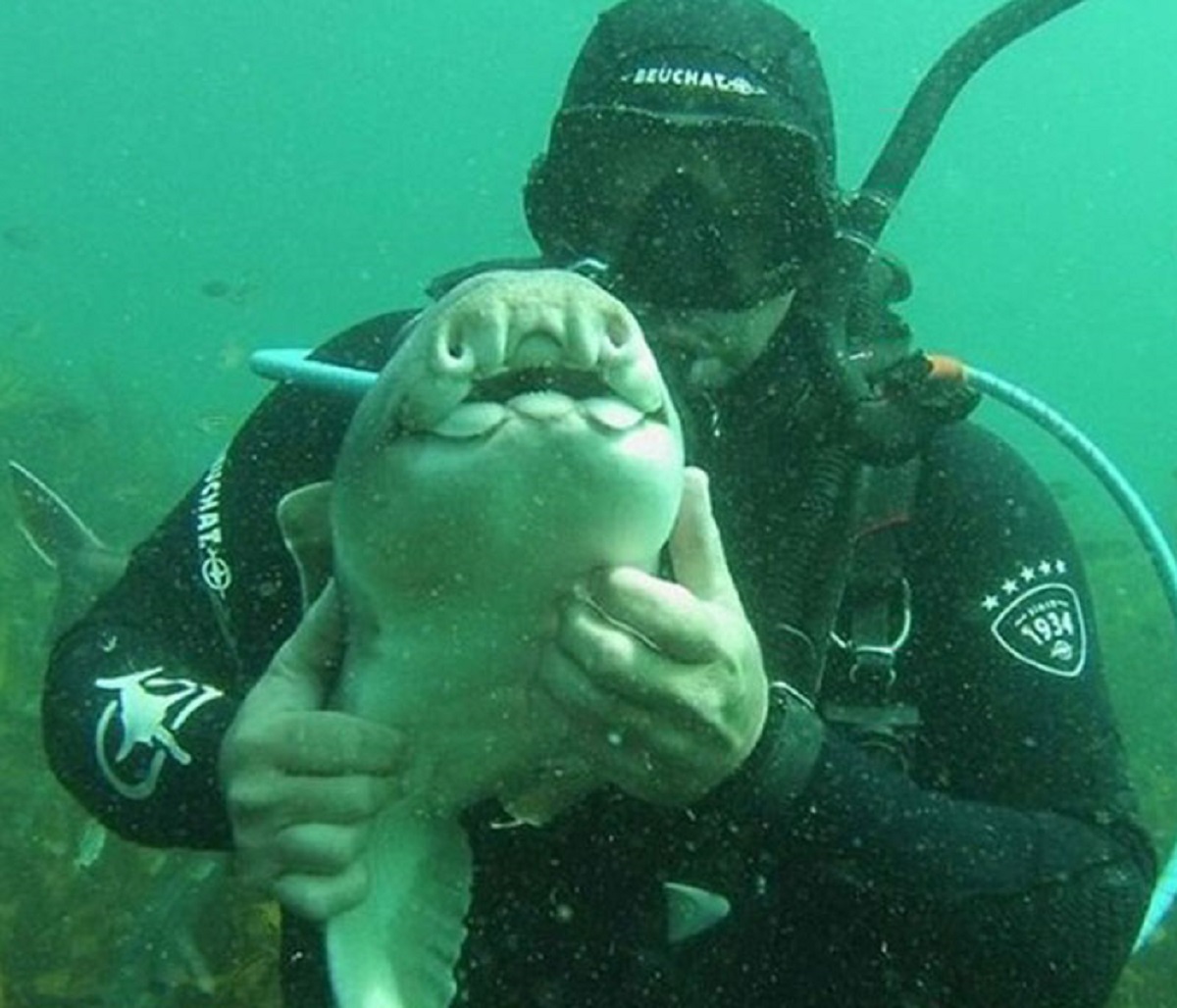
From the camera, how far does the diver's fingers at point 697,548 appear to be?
5.74ft

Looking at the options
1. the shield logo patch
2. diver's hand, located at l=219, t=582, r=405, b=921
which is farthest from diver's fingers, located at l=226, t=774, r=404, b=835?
the shield logo patch

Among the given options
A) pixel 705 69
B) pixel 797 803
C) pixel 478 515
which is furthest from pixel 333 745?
pixel 705 69

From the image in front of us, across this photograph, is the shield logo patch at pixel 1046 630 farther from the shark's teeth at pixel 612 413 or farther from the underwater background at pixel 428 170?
the underwater background at pixel 428 170

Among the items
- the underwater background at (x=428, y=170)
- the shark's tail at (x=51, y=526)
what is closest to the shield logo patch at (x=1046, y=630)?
the shark's tail at (x=51, y=526)

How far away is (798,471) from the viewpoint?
295cm

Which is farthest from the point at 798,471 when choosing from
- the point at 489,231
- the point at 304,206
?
the point at 304,206

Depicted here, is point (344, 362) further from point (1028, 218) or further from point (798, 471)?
point (1028, 218)

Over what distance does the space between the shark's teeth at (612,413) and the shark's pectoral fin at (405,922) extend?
84 cm

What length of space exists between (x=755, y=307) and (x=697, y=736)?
1495mm

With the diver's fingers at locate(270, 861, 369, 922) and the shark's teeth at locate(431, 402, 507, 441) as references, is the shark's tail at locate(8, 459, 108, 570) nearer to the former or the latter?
the diver's fingers at locate(270, 861, 369, 922)

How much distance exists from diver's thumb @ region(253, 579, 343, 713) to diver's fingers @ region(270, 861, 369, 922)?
0.25 m

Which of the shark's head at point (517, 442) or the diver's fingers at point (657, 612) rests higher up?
the shark's head at point (517, 442)

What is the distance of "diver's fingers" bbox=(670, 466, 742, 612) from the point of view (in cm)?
175

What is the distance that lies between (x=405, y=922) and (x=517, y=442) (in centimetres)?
92
